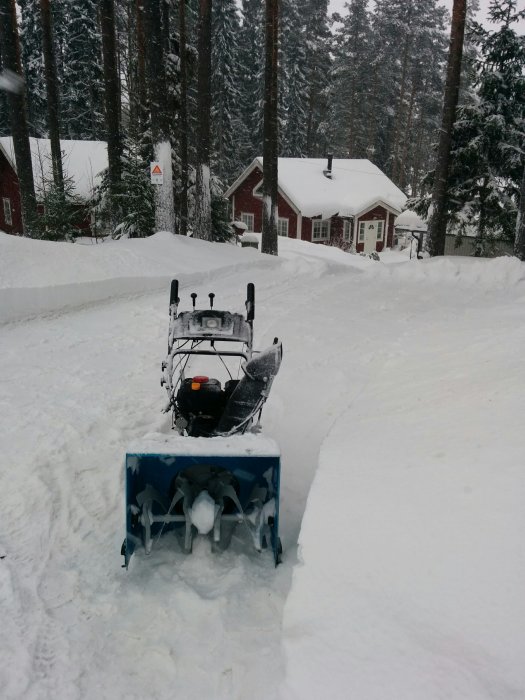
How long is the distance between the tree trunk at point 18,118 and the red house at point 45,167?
440 inches

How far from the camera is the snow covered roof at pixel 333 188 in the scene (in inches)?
1250

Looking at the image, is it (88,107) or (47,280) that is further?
(88,107)

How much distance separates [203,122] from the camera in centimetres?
1631

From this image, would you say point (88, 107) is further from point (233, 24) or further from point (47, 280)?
point (47, 280)

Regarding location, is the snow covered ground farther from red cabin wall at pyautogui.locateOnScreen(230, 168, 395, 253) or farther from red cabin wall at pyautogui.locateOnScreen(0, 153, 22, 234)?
red cabin wall at pyautogui.locateOnScreen(230, 168, 395, 253)

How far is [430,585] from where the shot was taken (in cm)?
307

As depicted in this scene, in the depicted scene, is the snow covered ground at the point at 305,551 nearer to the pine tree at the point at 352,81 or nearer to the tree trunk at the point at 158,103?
the tree trunk at the point at 158,103

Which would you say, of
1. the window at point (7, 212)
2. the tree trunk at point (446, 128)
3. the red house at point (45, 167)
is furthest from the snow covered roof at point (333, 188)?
the tree trunk at point (446, 128)

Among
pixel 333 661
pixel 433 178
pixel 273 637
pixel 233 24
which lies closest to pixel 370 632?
pixel 333 661

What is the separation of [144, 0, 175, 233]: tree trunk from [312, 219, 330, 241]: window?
1959cm

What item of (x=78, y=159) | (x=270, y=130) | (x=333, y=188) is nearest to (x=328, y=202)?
(x=333, y=188)

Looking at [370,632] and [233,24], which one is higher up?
[233,24]

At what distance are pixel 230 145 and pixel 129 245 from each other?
3372cm

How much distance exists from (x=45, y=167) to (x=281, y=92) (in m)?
23.4
